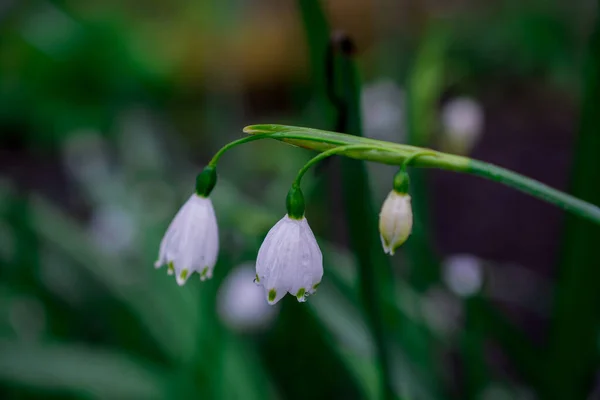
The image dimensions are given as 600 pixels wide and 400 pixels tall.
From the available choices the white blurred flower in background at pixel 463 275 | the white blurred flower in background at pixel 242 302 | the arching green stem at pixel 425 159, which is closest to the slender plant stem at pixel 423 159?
the arching green stem at pixel 425 159

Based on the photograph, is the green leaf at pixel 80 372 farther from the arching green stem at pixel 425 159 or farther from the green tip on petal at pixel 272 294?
the arching green stem at pixel 425 159

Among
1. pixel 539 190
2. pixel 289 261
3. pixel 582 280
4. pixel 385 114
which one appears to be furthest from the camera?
pixel 385 114

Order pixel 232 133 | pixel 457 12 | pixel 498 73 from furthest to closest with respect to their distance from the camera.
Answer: pixel 457 12 → pixel 498 73 → pixel 232 133

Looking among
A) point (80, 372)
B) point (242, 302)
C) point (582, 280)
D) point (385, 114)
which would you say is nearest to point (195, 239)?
point (582, 280)

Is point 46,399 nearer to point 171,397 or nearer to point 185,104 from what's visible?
point 171,397

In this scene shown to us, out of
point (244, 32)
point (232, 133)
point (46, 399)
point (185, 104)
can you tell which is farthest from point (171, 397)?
point (244, 32)

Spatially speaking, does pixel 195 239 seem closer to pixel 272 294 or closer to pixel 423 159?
pixel 272 294
